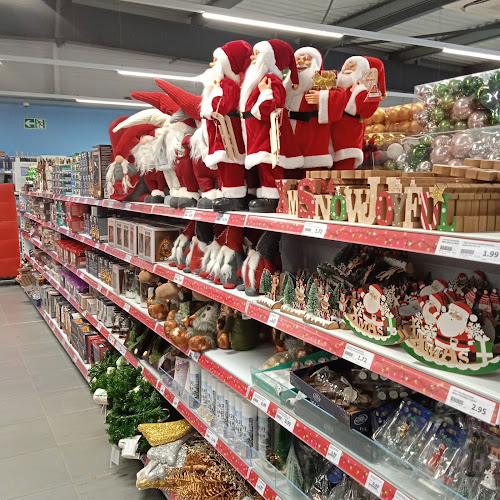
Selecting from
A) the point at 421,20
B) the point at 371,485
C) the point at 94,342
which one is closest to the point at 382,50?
the point at 421,20

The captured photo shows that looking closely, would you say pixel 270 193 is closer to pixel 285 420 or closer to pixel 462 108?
pixel 462 108

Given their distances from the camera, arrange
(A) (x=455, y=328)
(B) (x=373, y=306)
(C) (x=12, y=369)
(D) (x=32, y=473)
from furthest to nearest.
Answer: (C) (x=12, y=369) → (D) (x=32, y=473) → (B) (x=373, y=306) → (A) (x=455, y=328)

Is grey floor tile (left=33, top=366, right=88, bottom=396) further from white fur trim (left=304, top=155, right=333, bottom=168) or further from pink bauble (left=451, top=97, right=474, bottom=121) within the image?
pink bauble (left=451, top=97, right=474, bottom=121)

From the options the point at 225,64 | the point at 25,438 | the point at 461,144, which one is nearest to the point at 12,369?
the point at 25,438

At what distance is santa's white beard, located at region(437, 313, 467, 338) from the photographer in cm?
115

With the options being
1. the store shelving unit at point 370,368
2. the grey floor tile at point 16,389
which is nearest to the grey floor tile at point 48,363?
the grey floor tile at point 16,389

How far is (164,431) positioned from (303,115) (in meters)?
1.72

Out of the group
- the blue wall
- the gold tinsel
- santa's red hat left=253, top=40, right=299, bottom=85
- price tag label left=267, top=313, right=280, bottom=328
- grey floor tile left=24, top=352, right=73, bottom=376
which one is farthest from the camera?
the blue wall

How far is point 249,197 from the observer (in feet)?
7.07

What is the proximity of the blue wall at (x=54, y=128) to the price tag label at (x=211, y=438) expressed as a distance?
37.5 feet

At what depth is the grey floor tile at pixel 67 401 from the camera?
3.80 meters

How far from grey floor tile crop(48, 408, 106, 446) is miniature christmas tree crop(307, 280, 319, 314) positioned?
2367 millimetres

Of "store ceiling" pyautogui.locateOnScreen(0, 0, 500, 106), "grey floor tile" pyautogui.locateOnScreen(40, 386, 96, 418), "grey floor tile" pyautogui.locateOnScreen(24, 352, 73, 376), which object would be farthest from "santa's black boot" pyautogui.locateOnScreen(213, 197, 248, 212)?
"store ceiling" pyautogui.locateOnScreen(0, 0, 500, 106)

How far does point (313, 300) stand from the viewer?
1.64 meters
